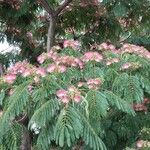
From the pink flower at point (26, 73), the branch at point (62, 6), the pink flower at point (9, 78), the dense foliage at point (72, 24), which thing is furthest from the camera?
the dense foliage at point (72, 24)

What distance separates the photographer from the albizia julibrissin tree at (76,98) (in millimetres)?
3479

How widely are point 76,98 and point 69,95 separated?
0.06 metres

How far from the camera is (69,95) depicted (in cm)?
355

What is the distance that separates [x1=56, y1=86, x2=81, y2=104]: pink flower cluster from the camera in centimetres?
349

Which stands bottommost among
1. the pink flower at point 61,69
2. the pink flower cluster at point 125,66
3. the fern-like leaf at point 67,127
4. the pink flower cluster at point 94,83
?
the fern-like leaf at point 67,127

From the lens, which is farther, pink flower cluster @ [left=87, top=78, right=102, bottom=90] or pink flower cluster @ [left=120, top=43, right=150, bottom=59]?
pink flower cluster @ [left=120, top=43, right=150, bottom=59]

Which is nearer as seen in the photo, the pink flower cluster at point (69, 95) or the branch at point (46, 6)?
the pink flower cluster at point (69, 95)

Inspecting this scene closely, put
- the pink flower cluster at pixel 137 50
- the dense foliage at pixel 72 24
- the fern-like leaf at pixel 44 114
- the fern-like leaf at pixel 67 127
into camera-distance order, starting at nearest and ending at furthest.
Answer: the fern-like leaf at pixel 67 127
the fern-like leaf at pixel 44 114
the pink flower cluster at pixel 137 50
the dense foliage at pixel 72 24

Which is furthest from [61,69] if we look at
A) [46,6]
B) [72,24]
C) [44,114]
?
[72,24]

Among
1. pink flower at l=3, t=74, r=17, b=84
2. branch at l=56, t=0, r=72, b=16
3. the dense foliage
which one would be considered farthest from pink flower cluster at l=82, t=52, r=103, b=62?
branch at l=56, t=0, r=72, b=16

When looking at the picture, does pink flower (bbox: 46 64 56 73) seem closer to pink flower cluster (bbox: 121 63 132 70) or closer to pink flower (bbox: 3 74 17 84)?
pink flower (bbox: 3 74 17 84)

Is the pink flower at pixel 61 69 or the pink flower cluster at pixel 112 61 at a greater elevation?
the pink flower at pixel 61 69

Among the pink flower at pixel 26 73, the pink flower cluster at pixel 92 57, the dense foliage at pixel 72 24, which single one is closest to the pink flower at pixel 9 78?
the pink flower at pixel 26 73

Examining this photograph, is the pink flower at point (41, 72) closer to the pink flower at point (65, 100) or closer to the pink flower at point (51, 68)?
the pink flower at point (51, 68)
